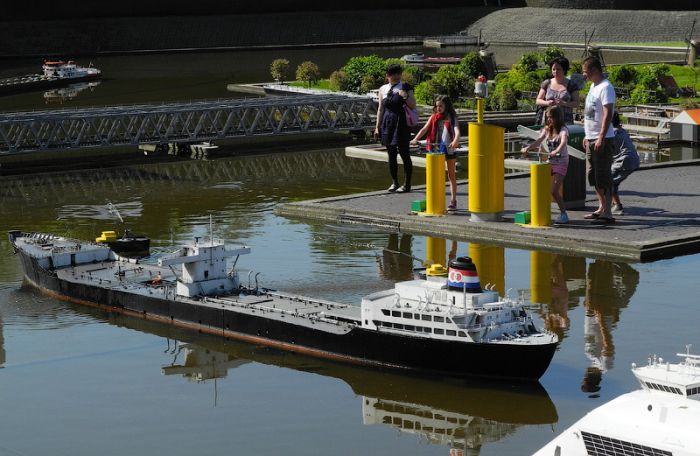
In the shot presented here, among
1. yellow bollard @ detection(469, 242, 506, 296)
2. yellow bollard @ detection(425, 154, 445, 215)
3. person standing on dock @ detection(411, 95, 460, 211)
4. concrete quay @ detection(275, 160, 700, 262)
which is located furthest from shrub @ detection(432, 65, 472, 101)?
yellow bollard @ detection(469, 242, 506, 296)

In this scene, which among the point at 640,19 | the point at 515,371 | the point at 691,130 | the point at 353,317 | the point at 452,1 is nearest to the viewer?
the point at 515,371

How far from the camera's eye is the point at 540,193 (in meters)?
32.8

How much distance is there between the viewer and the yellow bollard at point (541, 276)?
93.3ft

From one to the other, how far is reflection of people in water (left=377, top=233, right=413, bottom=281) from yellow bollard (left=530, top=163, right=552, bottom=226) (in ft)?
9.76

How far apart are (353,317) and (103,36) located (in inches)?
3991

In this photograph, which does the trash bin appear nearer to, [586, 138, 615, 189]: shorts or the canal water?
[586, 138, 615, 189]: shorts

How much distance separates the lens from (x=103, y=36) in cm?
12362

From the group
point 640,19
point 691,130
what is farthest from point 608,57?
point 691,130

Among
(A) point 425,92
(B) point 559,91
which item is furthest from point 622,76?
(B) point 559,91

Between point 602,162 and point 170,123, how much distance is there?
2567 centimetres

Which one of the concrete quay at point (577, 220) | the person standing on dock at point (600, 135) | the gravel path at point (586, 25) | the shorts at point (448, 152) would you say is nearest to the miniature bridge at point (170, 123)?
the concrete quay at point (577, 220)

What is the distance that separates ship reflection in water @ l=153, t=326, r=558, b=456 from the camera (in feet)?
70.2

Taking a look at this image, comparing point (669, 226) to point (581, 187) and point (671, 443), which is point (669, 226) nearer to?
point (581, 187)

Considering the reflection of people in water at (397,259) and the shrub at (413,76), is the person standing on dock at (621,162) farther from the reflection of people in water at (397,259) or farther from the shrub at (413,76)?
the shrub at (413,76)
